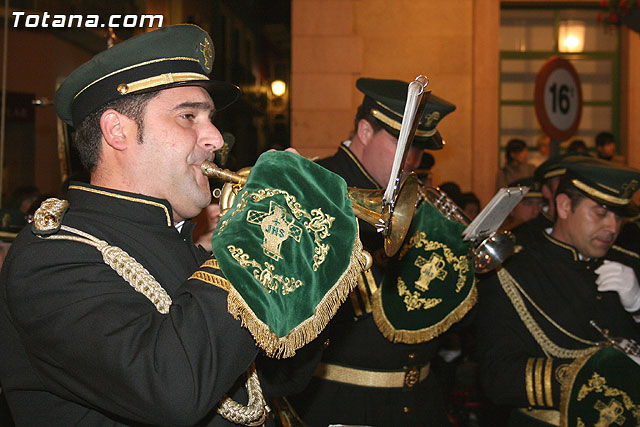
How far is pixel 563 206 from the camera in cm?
384

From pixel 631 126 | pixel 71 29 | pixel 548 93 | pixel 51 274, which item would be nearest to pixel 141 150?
pixel 51 274

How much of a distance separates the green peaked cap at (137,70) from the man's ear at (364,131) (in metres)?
1.50

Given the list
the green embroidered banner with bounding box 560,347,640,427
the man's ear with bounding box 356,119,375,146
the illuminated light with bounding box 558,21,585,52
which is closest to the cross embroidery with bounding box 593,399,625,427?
the green embroidered banner with bounding box 560,347,640,427

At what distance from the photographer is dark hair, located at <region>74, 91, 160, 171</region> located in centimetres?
193

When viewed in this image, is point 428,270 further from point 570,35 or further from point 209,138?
point 570,35

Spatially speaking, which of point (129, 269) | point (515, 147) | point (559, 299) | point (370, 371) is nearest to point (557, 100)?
point (559, 299)

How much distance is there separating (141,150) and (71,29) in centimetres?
813

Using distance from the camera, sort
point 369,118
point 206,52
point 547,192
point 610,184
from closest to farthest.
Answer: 1. point 206,52
2. point 369,118
3. point 610,184
4. point 547,192

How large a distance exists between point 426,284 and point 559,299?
36.5 inches

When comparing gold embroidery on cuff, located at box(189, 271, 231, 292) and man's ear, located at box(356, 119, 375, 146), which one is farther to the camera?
man's ear, located at box(356, 119, 375, 146)

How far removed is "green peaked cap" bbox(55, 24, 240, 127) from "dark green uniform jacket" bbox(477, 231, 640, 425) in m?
2.09

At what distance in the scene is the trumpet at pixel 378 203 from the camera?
189cm

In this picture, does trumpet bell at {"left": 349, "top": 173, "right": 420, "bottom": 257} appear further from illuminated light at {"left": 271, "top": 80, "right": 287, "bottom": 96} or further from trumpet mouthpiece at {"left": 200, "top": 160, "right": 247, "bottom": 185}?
illuminated light at {"left": 271, "top": 80, "right": 287, "bottom": 96}

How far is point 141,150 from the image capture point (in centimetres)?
191
